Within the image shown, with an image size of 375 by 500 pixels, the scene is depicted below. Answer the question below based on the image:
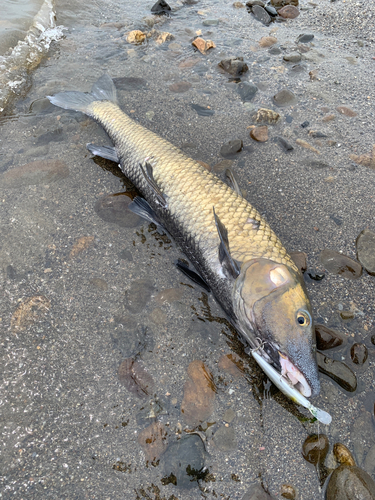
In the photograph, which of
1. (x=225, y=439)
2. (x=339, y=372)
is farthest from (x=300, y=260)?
(x=225, y=439)

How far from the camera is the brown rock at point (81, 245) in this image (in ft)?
10.8

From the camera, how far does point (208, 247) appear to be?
287 cm

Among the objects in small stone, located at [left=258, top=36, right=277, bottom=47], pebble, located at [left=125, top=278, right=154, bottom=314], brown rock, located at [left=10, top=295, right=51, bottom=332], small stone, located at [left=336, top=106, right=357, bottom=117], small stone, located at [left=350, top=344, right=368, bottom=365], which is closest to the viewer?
small stone, located at [left=350, top=344, right=368, bottom=365]

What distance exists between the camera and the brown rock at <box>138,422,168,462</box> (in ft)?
7.39

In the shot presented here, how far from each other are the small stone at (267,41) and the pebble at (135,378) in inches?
234

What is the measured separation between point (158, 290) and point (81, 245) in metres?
1.02

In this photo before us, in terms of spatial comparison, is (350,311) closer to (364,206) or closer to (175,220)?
(364,206)

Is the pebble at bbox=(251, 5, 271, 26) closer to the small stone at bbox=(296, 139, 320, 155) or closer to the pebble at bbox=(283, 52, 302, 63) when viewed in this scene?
the pebble at bbox=(283, 52, 302, 63)

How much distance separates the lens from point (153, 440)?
2299 millimetres

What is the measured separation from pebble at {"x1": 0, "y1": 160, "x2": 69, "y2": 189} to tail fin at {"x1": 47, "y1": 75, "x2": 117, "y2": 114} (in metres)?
1.02

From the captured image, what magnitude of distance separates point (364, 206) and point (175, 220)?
Answer: 2.23 m

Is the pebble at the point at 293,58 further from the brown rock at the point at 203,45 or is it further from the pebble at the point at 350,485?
the pebble at the point at 350,485

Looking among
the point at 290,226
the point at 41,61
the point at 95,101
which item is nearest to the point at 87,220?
the point at 95,101

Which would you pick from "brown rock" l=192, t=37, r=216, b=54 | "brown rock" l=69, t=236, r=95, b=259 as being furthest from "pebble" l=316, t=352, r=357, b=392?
"brown rock" l=192, t=37, r=216, b=54
